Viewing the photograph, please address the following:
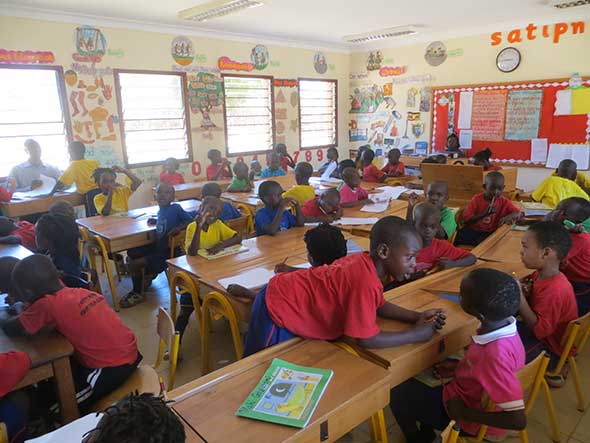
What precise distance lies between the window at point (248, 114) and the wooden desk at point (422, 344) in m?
5.72

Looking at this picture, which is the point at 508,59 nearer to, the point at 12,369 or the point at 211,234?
the point at 211,234

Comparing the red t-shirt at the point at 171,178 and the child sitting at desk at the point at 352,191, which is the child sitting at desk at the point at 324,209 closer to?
the child sitting at desk at the point at 352,191

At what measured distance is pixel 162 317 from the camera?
196 centimetres

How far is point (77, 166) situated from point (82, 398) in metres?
3.96

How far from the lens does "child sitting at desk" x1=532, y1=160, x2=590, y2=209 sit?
371 cm

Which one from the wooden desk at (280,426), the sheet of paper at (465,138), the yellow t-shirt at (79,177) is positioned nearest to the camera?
the wooden desk at (280,426)

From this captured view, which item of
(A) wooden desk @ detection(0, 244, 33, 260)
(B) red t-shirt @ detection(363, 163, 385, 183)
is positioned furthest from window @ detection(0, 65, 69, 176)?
(B) red t-shirt @ detection(363, 163, 385, 183)

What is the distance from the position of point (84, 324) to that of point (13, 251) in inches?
68.7

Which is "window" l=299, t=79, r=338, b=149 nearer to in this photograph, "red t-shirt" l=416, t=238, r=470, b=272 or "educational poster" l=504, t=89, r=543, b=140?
"educational poster" l=504, t=89, r=543, b=140

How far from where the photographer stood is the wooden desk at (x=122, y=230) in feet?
11.3

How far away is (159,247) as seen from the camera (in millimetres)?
3674

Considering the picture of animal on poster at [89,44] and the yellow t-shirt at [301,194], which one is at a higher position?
the picture of animal on poster at [89,44]

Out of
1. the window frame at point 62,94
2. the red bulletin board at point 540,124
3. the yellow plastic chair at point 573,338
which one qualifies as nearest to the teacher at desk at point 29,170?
the window frame at point 62,94

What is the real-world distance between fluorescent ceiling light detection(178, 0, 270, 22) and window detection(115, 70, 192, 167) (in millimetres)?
1149
